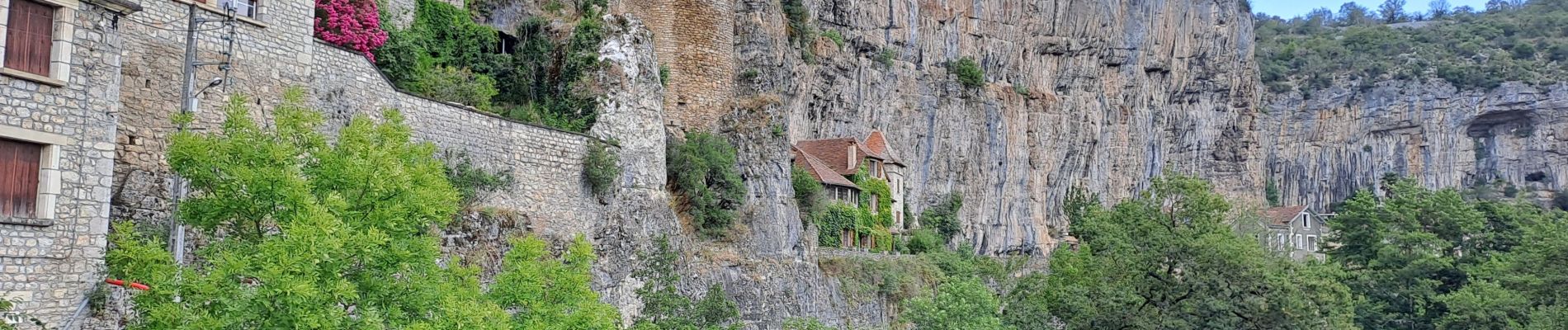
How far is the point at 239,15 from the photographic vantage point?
20.9m

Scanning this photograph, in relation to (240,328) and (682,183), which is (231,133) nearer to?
(240,328)

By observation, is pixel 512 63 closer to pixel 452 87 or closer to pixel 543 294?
pixel 452 87

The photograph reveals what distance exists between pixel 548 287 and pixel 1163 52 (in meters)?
82.7

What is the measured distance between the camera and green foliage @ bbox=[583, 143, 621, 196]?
98.5ft

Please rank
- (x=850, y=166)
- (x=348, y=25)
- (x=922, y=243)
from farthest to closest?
(x=922, y=243), (x=850, y=166), (x=348, y=25)

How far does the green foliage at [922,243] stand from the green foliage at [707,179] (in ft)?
79.5

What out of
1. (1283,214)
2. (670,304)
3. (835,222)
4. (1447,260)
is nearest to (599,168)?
(670,304)

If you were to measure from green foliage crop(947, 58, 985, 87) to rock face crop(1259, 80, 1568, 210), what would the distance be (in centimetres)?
5521

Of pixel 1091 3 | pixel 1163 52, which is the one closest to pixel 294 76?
pixel 1091 3

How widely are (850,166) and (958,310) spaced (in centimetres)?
2630

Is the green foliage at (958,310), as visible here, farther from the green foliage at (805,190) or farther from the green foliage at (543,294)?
the green foliage at (805,190)

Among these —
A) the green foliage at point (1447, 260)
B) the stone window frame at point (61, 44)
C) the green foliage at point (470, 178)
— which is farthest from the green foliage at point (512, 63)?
the green foliage at point (1447, 260)

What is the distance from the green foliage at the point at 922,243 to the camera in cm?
6094

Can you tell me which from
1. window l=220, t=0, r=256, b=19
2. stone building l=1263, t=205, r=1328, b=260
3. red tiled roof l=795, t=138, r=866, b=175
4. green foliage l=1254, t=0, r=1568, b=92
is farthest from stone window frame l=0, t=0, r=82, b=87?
green foliage l=1254, t=0, r=1568, b=92
